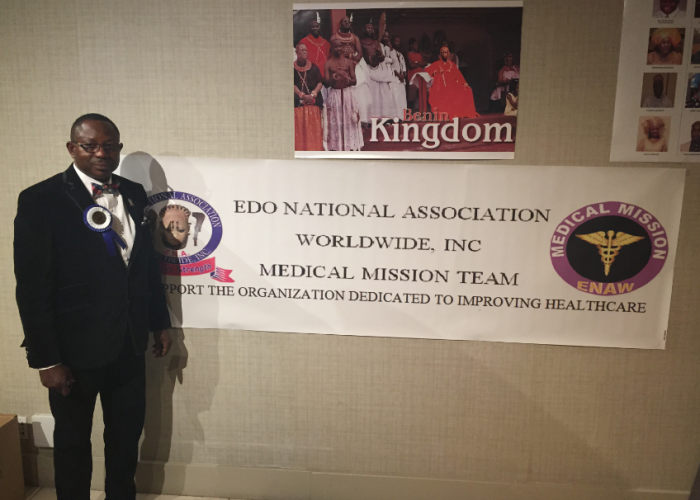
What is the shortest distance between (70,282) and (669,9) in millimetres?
2451

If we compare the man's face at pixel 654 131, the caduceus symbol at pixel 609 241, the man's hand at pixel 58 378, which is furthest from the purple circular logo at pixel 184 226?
the man's face at pixel 654 131

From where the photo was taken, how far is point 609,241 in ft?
5.87

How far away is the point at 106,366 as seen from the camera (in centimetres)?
168

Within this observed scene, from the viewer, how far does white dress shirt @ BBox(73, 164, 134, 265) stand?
1600 millimetres

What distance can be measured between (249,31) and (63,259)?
1.12m

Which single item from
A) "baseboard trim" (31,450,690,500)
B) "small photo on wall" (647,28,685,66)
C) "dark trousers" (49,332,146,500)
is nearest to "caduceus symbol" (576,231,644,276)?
"small photo on wall" (647,28,685,66)

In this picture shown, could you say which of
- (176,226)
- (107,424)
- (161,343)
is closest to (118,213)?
(176,226)

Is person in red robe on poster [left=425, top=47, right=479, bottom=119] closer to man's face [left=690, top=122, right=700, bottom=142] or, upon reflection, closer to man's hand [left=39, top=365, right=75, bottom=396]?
man's face [left=690, top=122, right=700, bottom=142]

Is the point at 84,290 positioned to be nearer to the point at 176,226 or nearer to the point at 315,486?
the point at 176,226

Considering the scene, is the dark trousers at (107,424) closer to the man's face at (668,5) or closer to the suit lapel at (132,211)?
the suit lapel at (132,211)

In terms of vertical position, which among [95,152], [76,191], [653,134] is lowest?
[76,191]

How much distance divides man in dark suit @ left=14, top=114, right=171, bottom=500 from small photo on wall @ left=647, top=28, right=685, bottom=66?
2070mm

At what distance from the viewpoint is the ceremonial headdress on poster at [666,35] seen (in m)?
1.67

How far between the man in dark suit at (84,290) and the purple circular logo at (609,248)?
1702 mm
